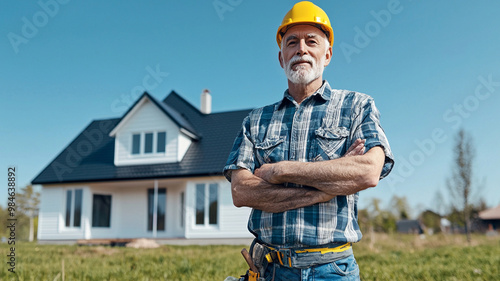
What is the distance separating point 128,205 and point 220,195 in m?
5.54

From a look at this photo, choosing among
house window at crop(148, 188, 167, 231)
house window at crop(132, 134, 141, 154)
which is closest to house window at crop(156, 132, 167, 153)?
house window at crop(132, 134, 141, 154)

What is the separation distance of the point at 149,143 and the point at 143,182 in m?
1.93

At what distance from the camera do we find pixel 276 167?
2.38m

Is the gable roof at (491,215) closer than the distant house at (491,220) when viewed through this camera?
Yes

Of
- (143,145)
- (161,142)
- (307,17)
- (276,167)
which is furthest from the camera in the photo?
(143,145)

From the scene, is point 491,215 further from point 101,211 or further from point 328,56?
point 328,56

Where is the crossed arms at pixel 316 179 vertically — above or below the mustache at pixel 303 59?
below

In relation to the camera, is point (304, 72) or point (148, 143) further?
point (148, 143)

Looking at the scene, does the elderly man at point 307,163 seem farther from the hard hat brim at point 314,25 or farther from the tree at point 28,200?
the tree at point 28,200

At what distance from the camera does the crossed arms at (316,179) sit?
2.24m

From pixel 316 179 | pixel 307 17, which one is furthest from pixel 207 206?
pixel 316 179

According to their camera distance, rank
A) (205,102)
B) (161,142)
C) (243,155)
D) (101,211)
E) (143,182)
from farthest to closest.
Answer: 1. (205,102)
2. (101,211)
3. (161,142)
4. (143,182)
5. (243,155)

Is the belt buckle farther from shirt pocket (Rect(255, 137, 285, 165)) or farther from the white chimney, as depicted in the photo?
the white chimney

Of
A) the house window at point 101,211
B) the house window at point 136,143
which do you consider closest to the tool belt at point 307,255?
the house window at point 136,143
